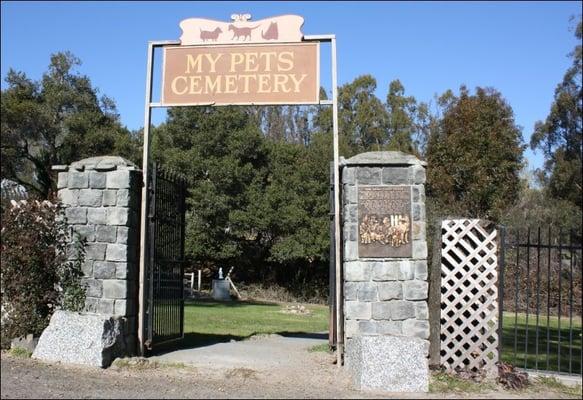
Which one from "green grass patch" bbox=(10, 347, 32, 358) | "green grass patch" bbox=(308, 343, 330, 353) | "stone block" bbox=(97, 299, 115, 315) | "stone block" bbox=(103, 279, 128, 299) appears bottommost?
"green grass patch" bbox=(308, 343, 330, 353)

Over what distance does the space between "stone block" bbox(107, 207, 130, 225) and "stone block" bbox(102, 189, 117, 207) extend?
0.24ft

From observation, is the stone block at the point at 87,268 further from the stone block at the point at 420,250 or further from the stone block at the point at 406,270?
the stone block at the point at 420,250

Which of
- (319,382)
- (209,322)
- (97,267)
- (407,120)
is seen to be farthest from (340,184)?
(407,120)

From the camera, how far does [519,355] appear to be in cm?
1041

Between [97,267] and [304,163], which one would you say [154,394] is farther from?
[304,163]

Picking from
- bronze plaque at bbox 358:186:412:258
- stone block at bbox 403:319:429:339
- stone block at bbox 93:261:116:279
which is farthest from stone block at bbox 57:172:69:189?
stone block at bbox 403:319:429:339

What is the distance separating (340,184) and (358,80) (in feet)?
104

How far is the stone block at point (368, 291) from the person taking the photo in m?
7.77

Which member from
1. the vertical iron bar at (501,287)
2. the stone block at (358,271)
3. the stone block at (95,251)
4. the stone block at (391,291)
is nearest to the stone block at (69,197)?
the stone block at (95,251)

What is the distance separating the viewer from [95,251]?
8430 mm

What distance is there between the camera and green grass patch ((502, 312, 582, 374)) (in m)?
7.27

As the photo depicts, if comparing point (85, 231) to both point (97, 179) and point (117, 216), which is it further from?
point (97, 179)

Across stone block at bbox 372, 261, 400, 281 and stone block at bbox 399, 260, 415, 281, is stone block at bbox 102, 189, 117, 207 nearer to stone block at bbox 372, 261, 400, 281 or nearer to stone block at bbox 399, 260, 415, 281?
stone block at bbox 372, 261, 400, 281

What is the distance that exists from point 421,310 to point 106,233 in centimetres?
452
